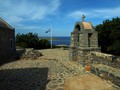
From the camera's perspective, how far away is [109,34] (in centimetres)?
2320

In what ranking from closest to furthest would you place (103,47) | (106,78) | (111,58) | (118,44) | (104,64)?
(106,78)
(111,58)
(104,64)
(118,44)
(103,47)

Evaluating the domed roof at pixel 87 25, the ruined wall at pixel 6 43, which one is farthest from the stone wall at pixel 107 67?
the ruined wall at pixel 6 43

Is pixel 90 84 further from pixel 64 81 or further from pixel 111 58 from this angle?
pixel 111 58

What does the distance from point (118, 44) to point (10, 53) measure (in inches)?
533

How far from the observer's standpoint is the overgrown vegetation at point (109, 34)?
2206cm

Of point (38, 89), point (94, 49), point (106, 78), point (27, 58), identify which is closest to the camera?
point (38, 89)

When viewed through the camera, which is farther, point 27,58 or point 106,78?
point 27,58

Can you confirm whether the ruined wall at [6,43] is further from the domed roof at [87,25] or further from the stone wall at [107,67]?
the stone wall at [107,67]

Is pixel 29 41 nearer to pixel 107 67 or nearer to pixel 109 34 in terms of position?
pixel 109 34

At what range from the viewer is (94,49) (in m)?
13.6

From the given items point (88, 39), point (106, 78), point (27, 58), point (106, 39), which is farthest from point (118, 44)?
point (106, 78)

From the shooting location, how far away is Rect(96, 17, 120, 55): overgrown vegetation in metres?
22.1

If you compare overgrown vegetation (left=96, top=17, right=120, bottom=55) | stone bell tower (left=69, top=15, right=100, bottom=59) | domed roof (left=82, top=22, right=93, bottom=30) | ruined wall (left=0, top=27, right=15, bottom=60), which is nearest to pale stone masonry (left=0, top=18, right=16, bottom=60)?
ruined wall (left=0, top=27, right=15, bottom=60)

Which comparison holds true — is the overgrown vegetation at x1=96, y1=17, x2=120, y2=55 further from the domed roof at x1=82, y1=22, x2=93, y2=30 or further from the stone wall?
the stone wall
